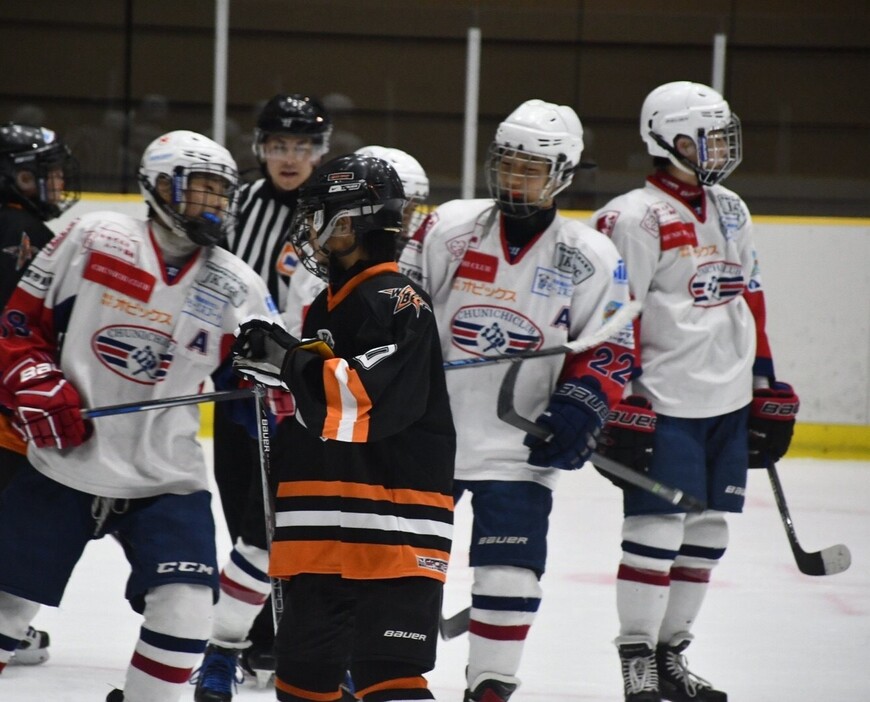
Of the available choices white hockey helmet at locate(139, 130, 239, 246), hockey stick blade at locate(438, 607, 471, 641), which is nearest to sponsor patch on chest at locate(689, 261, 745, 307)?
hockey stick blade at locate(438, 607, 471, 641)

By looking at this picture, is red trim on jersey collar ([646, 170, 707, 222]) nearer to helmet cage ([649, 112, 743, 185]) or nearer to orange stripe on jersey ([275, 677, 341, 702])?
helmet cage ([649, 112, 743, 185])

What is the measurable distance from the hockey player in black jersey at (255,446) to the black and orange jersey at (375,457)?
0.73 metres

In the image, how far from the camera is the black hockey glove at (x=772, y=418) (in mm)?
3406

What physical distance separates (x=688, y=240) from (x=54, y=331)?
139cm

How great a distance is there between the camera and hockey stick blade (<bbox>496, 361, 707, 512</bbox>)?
285 cm

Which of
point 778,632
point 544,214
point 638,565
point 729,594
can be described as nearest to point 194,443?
point 544,214

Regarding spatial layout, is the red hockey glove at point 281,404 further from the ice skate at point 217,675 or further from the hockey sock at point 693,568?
the hockey sock at point 693,568

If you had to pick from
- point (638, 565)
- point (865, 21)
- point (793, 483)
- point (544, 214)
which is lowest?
point (793, 483)

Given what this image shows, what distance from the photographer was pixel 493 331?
2980mm

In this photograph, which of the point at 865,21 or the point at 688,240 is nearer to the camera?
the point at 688,240

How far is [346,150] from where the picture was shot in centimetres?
648

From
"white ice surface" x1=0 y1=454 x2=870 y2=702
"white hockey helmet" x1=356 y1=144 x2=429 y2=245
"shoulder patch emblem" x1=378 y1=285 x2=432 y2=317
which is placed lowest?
"white ice surface" x1=0 y1=454 x2=870 y2=702

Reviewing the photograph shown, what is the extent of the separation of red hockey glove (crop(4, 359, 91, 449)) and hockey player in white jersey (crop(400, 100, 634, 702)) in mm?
783

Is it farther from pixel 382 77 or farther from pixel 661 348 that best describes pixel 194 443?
pixel 382 77
